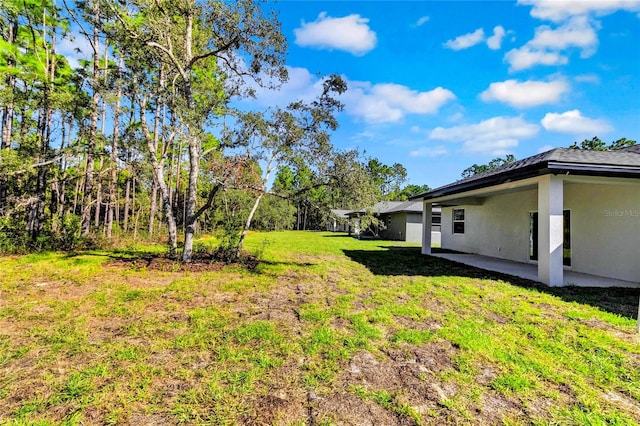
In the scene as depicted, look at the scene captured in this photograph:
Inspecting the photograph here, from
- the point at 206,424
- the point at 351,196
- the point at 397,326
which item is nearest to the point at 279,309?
the point at 397,326

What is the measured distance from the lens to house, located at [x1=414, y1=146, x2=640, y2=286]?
6375 millimetres

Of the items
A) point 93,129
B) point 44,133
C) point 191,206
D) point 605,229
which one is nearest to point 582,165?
point 605,229

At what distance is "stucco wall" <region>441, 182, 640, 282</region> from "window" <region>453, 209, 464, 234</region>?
3316mm

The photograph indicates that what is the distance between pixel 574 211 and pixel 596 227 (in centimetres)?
74

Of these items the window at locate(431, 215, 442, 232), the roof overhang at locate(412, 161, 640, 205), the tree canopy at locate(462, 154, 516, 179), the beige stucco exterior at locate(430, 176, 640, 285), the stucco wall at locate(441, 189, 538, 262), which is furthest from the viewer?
the tree canopy at locate(462, 154, 516, 179)

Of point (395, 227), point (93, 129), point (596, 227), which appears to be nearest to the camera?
point (596, 227)

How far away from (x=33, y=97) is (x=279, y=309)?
11117 millimetres

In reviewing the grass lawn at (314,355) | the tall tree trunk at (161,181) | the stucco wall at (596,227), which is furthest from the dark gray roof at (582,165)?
the tall tree trunk at (161,181)

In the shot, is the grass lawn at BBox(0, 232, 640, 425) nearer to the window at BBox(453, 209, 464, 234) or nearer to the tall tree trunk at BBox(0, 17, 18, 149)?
the tall tree trunk at BBox(0, 17, 18, 149)

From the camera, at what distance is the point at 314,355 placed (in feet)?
10.3

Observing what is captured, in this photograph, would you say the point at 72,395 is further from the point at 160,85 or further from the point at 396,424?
the point at 160,85

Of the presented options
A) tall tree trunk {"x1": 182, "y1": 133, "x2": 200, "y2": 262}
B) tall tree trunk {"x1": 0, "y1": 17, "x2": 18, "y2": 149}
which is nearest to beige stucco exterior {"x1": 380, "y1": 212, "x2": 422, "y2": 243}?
tall tree trunk {"x1": 182, "y1": 133, "x2": 200, "y2": 262}

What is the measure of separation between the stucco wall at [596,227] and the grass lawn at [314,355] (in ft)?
6.20

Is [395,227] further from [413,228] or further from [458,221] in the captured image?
[458,221]
